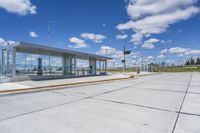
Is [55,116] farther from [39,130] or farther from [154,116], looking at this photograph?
[154,116]

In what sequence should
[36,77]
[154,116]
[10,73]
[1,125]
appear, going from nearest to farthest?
[1,125], [154,116], [10,73], [36,77]

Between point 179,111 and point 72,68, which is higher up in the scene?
point 72,68

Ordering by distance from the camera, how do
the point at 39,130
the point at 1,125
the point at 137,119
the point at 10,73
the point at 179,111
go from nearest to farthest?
1. the point at 39,130
2. the point at 1,125
3. the point at 137,119
4. the point at 179,111
5. the point at 10,73

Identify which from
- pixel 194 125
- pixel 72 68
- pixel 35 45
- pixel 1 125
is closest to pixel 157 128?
pixel 194 125

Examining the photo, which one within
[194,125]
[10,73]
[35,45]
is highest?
[35,45]

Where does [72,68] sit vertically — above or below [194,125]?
above

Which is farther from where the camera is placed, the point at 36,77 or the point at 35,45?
the point at 36,77

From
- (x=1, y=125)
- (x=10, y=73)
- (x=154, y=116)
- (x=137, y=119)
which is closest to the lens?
(x=1, y=125)

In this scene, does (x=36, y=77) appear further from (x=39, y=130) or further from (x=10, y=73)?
(x=39, y=130)

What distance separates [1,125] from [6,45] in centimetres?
1449

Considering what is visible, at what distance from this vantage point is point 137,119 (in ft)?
15.6

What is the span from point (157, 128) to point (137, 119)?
2.54 feet

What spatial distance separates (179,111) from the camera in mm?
5715

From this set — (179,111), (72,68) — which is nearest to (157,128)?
(179,111)
